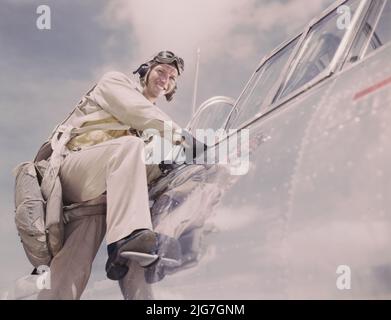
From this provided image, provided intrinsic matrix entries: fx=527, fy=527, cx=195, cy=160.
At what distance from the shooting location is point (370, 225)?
2658 mm

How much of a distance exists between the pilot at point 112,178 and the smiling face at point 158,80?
0.03 feet

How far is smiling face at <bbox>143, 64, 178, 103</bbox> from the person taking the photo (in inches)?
210

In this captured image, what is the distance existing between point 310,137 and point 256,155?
1.96 feet

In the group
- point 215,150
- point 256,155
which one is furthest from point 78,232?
point 256,155

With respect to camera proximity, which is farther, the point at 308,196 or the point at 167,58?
the point at 167,58

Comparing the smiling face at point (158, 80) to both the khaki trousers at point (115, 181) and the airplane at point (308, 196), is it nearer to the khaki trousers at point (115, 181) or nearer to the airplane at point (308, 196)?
the khaki trousers at point (115, 181)

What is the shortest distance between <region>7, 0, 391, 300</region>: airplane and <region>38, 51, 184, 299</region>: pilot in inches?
11.2

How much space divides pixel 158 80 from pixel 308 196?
2.76m

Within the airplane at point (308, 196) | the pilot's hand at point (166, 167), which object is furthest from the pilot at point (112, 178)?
the airplane at point (308, 196)

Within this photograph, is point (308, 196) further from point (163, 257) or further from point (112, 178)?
point (112, 178)

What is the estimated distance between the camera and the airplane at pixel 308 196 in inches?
107

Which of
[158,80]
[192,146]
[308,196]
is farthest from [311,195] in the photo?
[158,80]

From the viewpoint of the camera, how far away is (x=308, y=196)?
297 centimetres

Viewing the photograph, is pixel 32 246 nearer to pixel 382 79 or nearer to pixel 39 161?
pixel 39 161
